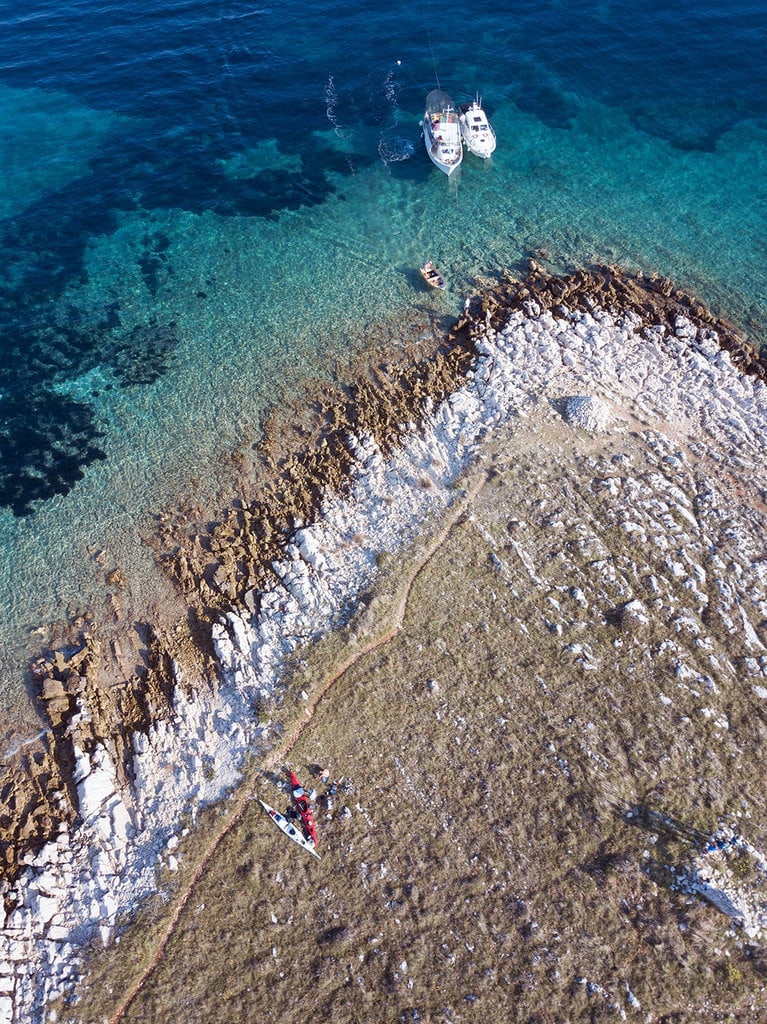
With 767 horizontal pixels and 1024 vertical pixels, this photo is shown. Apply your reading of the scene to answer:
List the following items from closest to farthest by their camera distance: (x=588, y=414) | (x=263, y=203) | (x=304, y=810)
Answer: (x=304, y=810) < (x=588, y=414) < (x=263, y=203)

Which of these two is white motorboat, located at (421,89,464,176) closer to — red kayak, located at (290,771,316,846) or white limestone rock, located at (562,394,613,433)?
white limestone rock, located at (562,394,613,433)

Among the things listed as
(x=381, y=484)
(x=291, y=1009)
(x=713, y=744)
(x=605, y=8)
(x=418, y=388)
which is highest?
(x=605, y=8)

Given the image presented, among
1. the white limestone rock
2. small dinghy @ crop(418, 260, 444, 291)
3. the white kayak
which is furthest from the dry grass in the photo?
small dinghy @ crop(418, 260, 444, 291)

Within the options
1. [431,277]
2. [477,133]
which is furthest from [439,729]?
[477,133]

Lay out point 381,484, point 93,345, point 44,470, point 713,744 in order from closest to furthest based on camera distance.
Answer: point 713,744 → point 381,484 → point 44,470 → point 93,345

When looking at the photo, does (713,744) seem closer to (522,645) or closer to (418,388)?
(522,645)

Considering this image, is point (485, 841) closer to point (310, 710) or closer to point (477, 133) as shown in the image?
point (310, 710)

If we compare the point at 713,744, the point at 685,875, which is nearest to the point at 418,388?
the point at 713,744
